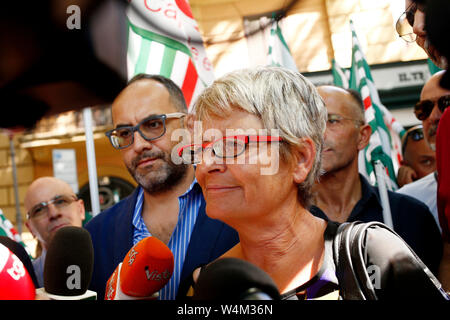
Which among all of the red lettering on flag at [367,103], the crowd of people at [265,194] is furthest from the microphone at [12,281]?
the red lettering on flag at [367,103]

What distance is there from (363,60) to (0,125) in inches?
101

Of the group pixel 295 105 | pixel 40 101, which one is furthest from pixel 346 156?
pixel 40 101

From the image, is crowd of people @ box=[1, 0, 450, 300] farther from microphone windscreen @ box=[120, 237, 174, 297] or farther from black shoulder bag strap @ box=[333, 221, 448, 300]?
microphone windscreen @ box=[120, 237, 174, 297]

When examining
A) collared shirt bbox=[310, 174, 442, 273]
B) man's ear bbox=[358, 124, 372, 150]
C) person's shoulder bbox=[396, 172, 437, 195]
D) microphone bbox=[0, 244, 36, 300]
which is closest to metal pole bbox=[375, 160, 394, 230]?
A: collared shirt bbox=[310, 174, 442, 273]

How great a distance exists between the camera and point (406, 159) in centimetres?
344

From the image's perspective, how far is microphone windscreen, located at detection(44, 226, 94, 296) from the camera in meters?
1.07

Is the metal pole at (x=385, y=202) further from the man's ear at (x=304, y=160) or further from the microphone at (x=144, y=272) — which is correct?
the microphone at (x=144, y=272)

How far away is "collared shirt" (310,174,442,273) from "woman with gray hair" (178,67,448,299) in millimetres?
669

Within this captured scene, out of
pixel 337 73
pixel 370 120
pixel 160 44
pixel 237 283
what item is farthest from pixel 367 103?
pixel 237 283

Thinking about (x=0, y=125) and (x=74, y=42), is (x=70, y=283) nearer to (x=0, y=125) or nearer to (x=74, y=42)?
(x=74, y=42)

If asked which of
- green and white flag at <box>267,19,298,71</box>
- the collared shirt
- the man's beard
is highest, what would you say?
green and white flag at <box>267,19,298,71</box>

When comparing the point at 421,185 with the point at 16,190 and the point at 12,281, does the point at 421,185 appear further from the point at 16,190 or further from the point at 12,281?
the point at 16,190

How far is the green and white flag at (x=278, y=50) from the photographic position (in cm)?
288

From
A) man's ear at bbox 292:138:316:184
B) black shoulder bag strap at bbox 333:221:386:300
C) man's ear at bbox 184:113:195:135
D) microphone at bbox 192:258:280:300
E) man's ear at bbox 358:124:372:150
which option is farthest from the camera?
man's ear at bbox 358:124:372:150
